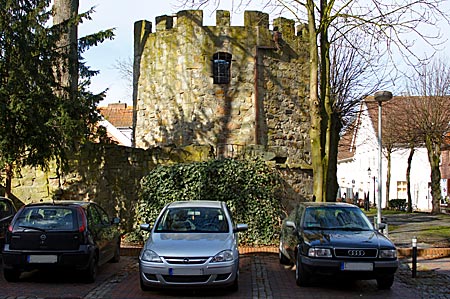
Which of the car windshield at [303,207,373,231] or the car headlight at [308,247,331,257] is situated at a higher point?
the car windshield at [303,207,373,231]

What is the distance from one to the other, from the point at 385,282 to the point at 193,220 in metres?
3.47

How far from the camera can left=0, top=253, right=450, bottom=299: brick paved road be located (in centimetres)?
952

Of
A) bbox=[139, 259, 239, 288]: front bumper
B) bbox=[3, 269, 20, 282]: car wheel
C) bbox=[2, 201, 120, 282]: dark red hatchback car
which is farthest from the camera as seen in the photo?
bbox=[3, 269, 20, 282]: car wheel

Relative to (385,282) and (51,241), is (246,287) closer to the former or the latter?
(385,282)

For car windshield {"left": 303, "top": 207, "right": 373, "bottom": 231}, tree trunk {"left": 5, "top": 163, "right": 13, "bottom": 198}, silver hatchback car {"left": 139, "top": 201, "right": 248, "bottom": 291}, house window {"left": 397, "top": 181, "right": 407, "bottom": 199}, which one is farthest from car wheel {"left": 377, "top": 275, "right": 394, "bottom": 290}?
house window {"left": 397, "top": 181, "right": 407, "bottom": 199}

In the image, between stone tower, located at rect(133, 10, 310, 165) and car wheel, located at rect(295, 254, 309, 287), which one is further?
stone tower, located at rect(133, 10, 310, 165)

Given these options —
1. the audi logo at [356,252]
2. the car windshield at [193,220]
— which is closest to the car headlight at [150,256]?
the car windshield at [193,220]

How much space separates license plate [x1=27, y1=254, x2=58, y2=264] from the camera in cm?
986

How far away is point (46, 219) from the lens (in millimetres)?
10344

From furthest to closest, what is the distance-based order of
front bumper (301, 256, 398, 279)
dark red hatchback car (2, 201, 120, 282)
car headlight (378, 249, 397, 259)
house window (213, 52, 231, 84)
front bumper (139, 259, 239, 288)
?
house window (213, 52, 231, 84) < dark red hatchback car (2, 201, 120, 282) < car headlight (378, 249, 397, 259) < front bumper (301, 256, 398, 279) < front bumper (139, 259, 239, 288)

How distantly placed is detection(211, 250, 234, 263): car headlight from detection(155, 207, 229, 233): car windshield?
1.05m

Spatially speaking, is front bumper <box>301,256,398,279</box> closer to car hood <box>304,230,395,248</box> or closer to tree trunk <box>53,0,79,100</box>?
car hood <box>304,230,395,248</box>

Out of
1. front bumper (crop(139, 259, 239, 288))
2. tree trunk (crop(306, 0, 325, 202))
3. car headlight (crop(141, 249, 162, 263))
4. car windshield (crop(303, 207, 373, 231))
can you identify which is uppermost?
tree trunk (crop(306, 0, 325, 202))

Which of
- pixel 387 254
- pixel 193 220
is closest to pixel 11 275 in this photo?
pixel 193 220
